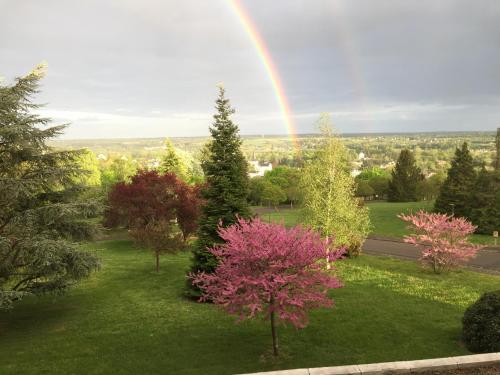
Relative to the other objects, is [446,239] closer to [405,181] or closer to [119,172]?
[119,172]

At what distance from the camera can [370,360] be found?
40.8 feet

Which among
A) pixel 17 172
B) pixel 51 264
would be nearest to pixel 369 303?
pixel 51 264

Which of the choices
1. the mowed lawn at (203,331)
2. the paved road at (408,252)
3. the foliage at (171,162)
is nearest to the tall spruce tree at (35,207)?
the mowed lawn at (203,331)

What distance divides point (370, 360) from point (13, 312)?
16.0m

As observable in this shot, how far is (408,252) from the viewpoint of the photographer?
3525 cm

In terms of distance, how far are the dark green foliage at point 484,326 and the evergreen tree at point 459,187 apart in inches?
1491

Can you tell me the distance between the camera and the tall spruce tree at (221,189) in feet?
64.3

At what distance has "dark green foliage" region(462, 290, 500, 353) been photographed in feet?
39.9

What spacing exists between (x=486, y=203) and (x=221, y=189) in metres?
38.3

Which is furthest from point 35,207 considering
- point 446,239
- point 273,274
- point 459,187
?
point 459,187

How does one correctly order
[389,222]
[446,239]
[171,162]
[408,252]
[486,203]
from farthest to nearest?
[171,162] → [389,222] → [486,203] → [408,252] → [446,239]

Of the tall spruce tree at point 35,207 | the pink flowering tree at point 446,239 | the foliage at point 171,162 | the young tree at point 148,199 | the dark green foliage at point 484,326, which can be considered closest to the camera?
the dark green foliage at point 484,326

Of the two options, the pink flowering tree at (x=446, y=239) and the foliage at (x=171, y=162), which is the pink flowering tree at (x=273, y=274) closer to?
the pink flowering tree at (x=446, y=239)

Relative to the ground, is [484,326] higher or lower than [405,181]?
higher
